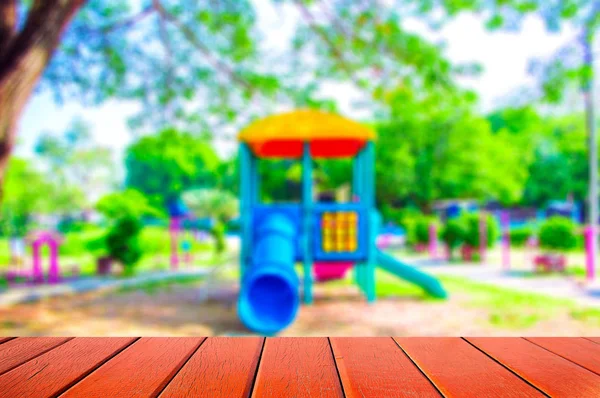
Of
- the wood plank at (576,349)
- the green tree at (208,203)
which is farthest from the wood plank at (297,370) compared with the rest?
the green tree at (208,203)

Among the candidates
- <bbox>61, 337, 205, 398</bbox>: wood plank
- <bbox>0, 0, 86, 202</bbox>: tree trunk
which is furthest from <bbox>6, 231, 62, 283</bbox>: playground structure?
<bbox>61, 337, 205, 398</bbox>: wood plank

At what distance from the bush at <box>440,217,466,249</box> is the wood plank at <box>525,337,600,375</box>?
41.6ft

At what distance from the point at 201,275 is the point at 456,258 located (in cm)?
787

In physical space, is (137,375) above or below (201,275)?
above

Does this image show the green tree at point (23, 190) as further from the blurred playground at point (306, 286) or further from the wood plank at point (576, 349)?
the wood plank at point (576, 349)

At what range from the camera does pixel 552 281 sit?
9.62m

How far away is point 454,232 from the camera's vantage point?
45.5 feet

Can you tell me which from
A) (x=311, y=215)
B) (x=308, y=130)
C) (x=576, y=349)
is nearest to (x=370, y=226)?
(x=311, y=215)

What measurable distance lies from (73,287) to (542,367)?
934cm

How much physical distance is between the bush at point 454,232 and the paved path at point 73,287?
7.31m

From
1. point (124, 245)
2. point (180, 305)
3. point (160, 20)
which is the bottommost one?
point (180, 305)

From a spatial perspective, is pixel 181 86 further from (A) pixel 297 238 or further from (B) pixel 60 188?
(B) pixel 60 188

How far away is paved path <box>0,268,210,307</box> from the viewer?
7979mm

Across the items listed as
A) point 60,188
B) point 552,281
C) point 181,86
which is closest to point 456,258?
point 552,281
